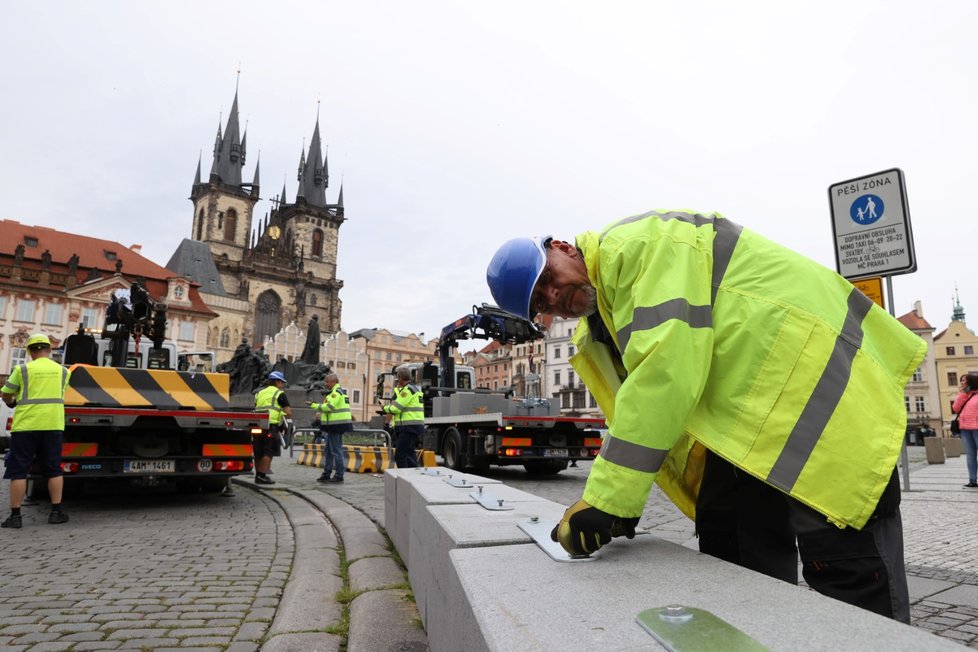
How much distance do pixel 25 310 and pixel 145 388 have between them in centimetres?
5632

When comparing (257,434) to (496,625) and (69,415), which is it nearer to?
(69,415)

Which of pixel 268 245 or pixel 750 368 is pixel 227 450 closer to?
pixel 750 368

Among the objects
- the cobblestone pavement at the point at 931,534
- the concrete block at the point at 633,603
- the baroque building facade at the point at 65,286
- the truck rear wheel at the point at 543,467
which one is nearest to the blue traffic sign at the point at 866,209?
the cobblestone pavement at the point at 931,534

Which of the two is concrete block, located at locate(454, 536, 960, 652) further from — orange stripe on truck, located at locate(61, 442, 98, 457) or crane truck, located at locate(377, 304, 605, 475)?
crane truck, located at locate(377, 304, 605, 475)

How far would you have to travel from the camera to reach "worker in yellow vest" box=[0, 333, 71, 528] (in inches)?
242

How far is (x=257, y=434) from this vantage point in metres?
10.5

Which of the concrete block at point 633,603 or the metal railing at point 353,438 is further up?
the concrete block at point 633,603

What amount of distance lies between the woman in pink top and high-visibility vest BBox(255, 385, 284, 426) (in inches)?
387

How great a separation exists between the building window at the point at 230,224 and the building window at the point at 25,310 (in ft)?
119

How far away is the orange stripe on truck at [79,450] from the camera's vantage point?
22.4ft

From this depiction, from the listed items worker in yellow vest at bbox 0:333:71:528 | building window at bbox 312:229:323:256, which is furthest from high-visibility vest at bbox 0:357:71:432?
building window at bbox 312:229:323:256

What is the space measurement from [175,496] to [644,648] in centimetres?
853

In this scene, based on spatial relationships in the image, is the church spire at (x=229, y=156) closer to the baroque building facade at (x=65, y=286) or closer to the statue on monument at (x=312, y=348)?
the baroque building facade at (x=65, y=286)

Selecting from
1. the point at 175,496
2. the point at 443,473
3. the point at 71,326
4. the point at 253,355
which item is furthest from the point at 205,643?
the point at 71,326
